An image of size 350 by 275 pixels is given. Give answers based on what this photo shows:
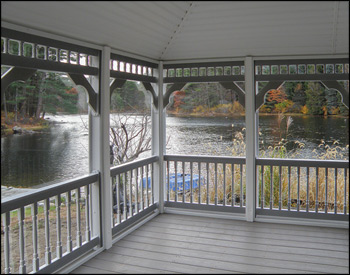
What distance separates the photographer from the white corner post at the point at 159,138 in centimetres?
603

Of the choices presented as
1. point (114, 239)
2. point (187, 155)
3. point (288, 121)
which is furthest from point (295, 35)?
point (114, 239)

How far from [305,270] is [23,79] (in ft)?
10.9

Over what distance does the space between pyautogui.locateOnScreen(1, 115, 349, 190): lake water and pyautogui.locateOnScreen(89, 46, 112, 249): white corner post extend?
10 centimetres

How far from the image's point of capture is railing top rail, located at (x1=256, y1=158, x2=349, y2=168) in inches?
215

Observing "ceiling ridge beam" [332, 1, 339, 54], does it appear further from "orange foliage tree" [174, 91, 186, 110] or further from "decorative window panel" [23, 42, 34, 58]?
"decorative window panel" [23, 42, 34, 58]

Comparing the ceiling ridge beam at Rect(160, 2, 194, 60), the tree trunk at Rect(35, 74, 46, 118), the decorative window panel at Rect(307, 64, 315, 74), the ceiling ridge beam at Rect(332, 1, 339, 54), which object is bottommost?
the tree trunk at Rect(35, 74, 46, 118)

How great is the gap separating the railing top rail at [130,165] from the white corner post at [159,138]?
14 cm

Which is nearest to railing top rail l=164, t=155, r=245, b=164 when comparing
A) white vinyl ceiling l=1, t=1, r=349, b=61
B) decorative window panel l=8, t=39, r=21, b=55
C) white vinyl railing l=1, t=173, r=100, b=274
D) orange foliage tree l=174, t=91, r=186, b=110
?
orange foliage tree l=174, t=91, r=186, b=110

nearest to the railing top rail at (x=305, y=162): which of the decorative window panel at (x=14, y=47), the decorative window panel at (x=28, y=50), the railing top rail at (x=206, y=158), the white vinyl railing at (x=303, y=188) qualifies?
the white vinyl railing at (x=303, y=188)

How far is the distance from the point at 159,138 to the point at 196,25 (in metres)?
2.04

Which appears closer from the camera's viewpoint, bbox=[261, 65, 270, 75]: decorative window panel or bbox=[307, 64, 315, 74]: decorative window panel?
bbox=[307, 64, 315, 74]: decorative window panel

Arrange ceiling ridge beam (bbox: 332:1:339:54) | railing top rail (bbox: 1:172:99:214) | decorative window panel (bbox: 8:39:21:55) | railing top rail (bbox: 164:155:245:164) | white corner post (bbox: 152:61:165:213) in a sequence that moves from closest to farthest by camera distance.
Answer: railing top rail (bbox: 1:172:99:214)
decorative window panel (bbox: 8:39:21:55)
ceiling ridge beam (bbox: 332:1:339:54)
railing top rail (bbox: 164:155:245:164)
white corner post (bbox: 152:61:165:213)

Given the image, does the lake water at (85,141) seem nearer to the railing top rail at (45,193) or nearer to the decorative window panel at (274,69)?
the railing top rail at (45,193)

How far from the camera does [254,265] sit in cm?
414
